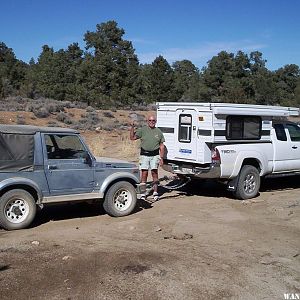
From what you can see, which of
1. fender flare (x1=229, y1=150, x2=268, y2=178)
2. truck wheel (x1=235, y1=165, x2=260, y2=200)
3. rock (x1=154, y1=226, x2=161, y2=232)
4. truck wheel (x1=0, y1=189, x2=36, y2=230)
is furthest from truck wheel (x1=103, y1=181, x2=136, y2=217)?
truck wheel (x1=235, y1=165, x2=260, y2=200)

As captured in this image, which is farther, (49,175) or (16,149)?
(49,175)

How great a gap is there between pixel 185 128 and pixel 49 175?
3985 mm

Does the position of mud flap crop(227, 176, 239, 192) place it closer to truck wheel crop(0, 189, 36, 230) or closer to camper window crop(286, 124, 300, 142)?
camper window crop(286, 124, 300, 142)

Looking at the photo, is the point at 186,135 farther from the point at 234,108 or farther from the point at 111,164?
the point at 111,164

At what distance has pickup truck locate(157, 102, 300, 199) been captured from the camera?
34.8 ft

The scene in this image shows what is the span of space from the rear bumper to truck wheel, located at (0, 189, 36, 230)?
4168mm

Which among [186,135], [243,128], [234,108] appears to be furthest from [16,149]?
[243,128]

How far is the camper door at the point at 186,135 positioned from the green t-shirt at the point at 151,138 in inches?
21.7

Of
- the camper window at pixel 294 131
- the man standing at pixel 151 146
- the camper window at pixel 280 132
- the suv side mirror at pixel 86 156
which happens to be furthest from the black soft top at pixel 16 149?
the camper window at pixel 294 131

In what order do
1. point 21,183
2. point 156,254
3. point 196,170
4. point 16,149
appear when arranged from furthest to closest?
point 196,170
point 16,149
point 21,183
point 156,254

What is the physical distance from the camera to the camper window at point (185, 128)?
35.8 feet

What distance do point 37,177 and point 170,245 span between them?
2.56 meters

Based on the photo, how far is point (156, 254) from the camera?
654 cm

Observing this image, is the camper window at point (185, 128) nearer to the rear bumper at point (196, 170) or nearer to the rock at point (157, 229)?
the rear bumper at point (196, 170)
